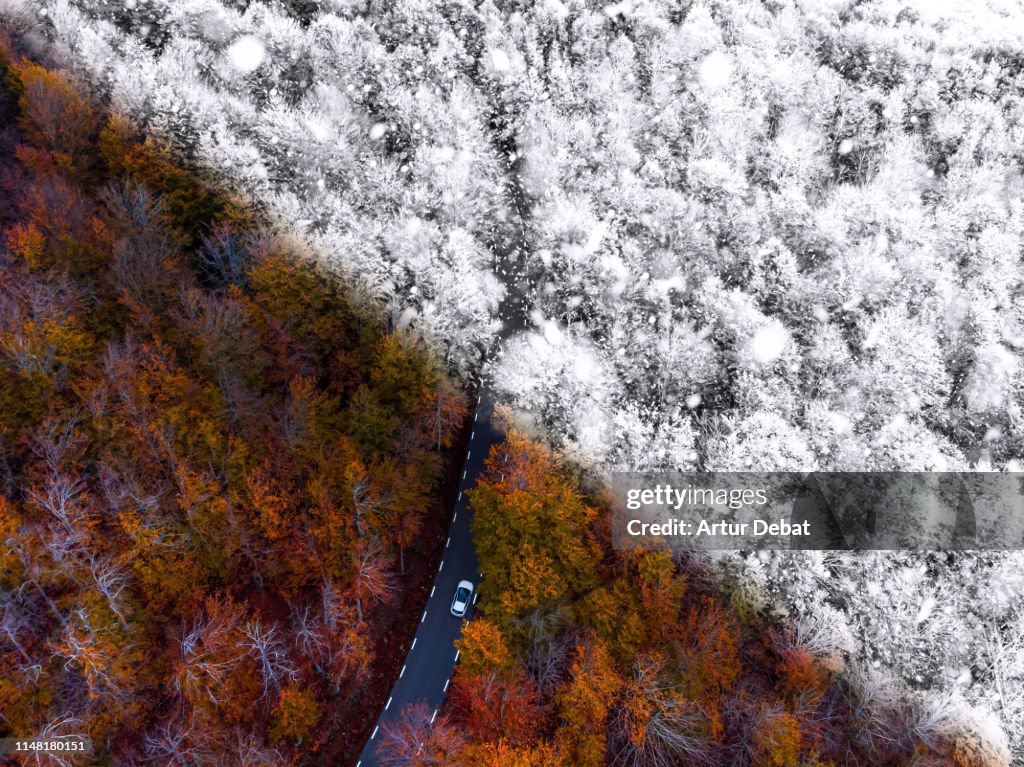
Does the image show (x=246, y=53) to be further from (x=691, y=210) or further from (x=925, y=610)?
(x=925, y=610)

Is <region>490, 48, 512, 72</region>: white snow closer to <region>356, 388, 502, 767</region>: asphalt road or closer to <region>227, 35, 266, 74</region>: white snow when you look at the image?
<region>227, 35, 266, 74</region>: white snow

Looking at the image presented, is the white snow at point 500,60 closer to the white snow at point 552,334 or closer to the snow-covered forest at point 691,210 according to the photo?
the snow-covered forest at point 691,210

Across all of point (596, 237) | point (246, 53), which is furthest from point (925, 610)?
point (246, 53)

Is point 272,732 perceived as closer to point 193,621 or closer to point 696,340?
point 193,621
